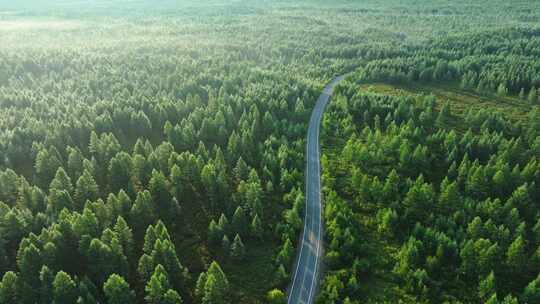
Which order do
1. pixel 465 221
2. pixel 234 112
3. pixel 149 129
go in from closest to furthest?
1. pixel 465 221
2. pixel 149 129
3. pixel 234 112

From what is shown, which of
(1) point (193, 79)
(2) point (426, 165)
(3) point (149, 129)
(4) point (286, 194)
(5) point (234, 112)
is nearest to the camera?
(4) point (286, 194)

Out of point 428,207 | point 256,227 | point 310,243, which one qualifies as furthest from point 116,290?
point 428,207

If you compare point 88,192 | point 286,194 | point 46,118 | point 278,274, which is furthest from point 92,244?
point 46,118

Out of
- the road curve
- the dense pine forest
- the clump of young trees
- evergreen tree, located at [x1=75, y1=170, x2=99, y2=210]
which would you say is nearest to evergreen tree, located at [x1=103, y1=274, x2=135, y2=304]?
the dense pine forest

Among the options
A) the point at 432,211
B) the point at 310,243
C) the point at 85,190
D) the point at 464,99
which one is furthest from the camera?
the point at 464,99

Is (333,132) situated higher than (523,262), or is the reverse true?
(333,132)

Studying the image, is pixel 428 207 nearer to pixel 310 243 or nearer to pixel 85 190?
pixel 310 243

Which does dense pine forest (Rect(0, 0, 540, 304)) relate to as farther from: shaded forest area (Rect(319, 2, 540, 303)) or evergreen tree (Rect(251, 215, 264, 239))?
evergreen tree (Rect(251, 215, 264, 239))

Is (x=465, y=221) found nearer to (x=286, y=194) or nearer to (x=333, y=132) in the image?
(x=286, y=194)

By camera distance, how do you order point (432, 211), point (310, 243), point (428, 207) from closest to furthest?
point (310, 243), point (428, 207), point (432, 211)
